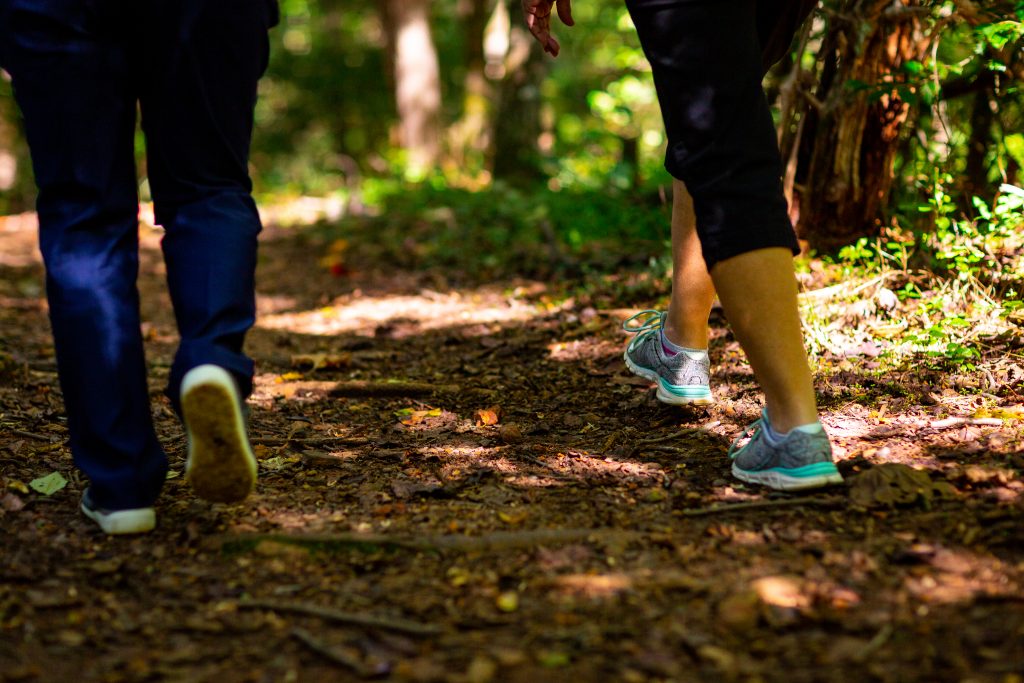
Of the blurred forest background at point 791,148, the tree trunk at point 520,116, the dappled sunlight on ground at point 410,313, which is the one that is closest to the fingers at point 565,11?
the blurred forest background at point 791,148

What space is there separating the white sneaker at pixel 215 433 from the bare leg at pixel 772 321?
1.13 metres

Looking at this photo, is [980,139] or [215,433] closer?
[215,433]

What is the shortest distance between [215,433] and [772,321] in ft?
4.16

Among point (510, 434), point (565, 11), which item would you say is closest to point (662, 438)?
point (510, 434)

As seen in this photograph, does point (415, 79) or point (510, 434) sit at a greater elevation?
point (415, 79)

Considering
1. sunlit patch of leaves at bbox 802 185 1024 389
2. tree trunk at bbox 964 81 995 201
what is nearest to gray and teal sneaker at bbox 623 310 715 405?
sunlit patch of leaves at bbox 802 185 1024 389

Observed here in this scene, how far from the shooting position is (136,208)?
6.72 feet

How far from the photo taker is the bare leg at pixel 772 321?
2031 millimetres

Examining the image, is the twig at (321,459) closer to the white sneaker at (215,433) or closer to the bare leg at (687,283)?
the white sneaker at (215,433)

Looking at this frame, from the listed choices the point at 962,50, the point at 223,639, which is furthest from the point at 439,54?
the point at 223,639

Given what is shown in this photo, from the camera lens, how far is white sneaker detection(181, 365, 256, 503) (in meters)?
1.81

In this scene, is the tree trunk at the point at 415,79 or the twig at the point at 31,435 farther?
the tree trunk at the point at 415,79

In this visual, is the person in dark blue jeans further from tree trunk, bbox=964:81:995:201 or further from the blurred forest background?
tree trunk, bbox=964:81:995:201

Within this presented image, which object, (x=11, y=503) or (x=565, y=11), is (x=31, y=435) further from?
(x=565, y=11)
